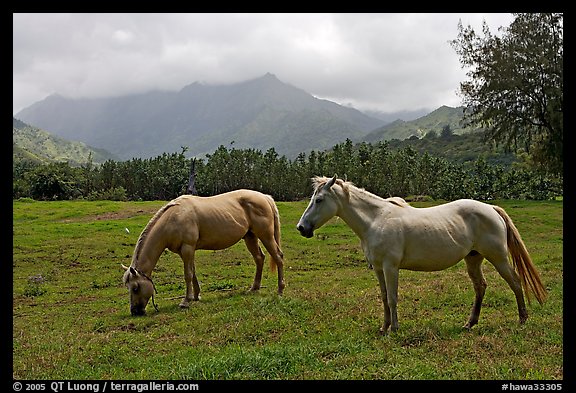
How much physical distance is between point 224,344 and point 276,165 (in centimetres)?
6465

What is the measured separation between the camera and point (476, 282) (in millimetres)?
7699

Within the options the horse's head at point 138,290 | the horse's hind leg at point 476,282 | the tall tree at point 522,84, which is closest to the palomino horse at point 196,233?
the horse's head at point 138,290

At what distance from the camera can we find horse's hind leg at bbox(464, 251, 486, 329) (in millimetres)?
7418

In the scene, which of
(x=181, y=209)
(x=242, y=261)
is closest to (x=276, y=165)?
(x=242, y=261)

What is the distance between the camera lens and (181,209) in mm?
10562

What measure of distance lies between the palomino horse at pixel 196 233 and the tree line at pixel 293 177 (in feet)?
138

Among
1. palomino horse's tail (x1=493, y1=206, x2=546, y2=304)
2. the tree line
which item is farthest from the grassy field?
the tree line

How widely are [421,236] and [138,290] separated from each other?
20.9 ft

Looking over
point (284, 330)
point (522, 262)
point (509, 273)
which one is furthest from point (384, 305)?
point (522, 262)

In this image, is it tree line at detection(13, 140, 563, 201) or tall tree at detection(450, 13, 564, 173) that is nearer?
tall tree at detection(450, 13, 564, 173)

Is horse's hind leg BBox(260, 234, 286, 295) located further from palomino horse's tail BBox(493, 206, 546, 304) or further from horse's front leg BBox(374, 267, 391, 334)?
palomino horse's tail BBox(493, 206, 546, 304)

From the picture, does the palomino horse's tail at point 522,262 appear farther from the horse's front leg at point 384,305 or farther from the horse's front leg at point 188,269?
the horse's front leg at point 188,269
